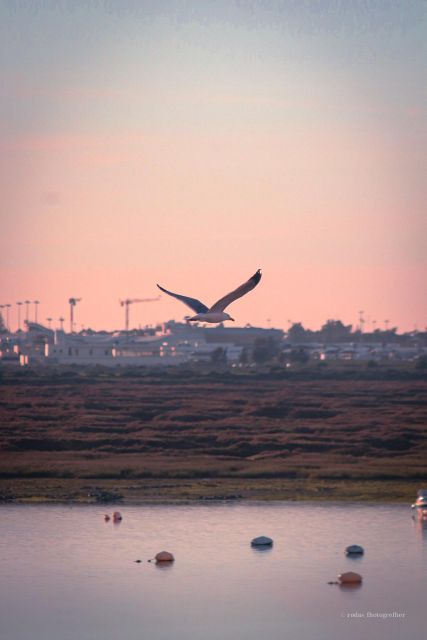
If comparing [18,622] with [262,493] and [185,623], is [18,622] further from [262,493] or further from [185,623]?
[262,493]

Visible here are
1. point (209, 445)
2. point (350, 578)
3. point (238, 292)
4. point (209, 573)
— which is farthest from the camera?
point (209, 445)

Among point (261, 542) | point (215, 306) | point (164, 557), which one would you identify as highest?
point (215, 306)

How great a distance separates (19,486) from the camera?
161 ft

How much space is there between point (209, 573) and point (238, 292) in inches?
371

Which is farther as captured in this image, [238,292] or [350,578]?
[350,578]

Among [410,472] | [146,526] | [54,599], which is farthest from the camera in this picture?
[410,472]

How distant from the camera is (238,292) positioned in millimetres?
28109

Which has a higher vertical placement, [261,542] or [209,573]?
[261,542]

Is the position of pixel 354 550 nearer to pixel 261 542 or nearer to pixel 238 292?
pixel 261 542

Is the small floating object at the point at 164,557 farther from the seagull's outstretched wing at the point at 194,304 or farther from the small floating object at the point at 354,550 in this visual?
the seagull's outstretched wing at the point at 194,304

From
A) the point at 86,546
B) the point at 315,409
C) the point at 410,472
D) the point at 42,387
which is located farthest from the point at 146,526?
the point at 42,387

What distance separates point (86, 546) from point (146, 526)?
299cm

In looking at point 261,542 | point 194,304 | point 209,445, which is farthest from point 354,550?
point 209,445

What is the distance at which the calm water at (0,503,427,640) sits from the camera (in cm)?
2978
